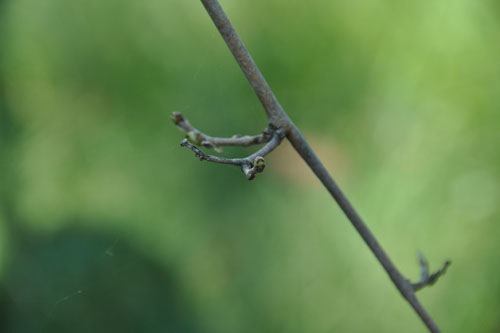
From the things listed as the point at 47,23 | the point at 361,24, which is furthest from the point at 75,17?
the point at 361,24

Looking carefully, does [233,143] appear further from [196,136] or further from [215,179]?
[215,179]

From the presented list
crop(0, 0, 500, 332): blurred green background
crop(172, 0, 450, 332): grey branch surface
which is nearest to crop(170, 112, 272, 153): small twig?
crop(172, 0, 450, 332): grey branch surface

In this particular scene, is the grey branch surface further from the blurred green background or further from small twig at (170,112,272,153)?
the blurred green background

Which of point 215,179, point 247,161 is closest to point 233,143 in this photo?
point 247,161

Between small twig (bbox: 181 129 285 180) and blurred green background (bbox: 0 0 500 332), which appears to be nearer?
small twig (bbox: 181 129 285 180)

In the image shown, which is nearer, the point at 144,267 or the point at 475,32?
the point at 144,267

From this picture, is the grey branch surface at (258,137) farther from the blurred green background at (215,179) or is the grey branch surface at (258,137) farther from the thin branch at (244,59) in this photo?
the blurred green background at (215,179)

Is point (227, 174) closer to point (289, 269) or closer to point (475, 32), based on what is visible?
point (289, 269)

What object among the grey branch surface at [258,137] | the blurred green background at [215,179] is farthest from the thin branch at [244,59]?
the blurred green background at [215,179]
